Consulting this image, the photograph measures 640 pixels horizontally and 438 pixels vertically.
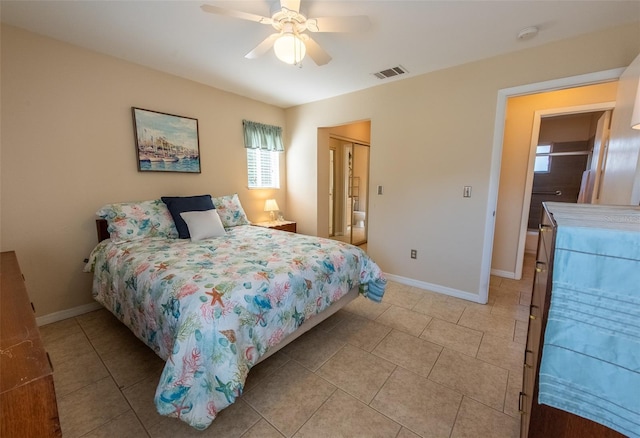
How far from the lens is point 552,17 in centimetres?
187

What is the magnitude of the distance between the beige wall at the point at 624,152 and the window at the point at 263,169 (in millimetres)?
3797

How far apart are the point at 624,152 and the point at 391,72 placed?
2067 mm

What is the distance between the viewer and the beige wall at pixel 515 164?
3029 millimetres

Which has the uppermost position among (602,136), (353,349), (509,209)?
(602,136)

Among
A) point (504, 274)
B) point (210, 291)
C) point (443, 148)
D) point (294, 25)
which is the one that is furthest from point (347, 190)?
point (210, 291)

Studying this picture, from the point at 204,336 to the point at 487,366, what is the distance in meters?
1.90

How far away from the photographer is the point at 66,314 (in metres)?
2.43

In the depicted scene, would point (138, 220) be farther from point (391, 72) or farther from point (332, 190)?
point (332, 190)

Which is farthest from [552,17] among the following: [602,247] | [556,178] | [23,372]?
[556,178]

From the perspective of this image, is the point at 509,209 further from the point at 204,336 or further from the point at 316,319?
the point at 204,336

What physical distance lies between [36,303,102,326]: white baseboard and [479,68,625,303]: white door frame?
13.3 ft

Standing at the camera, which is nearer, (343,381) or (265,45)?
(343,381)

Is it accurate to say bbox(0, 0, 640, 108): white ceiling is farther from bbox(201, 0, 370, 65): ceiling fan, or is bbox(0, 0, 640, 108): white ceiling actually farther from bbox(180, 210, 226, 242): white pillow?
bbox(180, 210, 226, 242): white pillow

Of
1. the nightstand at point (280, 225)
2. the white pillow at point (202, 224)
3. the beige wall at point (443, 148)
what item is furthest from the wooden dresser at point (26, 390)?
the beige wall at point (443, 148)
